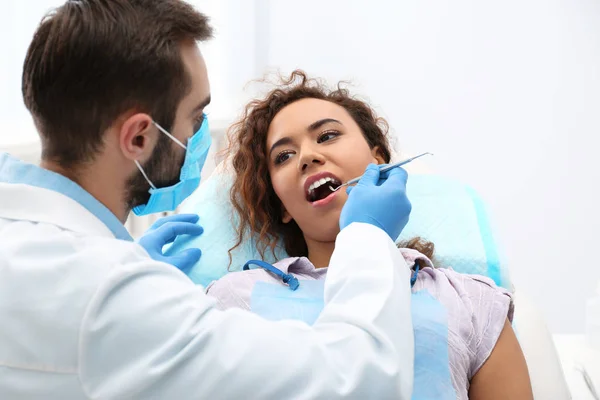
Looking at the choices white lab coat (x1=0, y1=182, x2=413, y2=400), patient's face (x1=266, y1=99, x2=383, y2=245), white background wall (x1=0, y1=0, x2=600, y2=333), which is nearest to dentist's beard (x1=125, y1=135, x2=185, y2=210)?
white lab coat (x1=0, y1=182, x2=413, y2=400)

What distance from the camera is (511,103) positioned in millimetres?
3045

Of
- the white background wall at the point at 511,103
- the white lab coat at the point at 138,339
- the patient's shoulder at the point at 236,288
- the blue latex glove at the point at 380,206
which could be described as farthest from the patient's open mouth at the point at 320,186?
the white background wall at the point at 511,103

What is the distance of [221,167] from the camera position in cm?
235

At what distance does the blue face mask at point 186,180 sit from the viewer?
54.8 inches

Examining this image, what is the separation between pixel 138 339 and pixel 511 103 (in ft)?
7.64

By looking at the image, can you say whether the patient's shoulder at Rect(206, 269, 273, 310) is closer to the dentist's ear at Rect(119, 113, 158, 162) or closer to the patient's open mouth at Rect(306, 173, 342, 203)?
the patient's open mouth at Rect(306, 173, 342, 203)

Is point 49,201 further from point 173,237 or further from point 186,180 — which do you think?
point 173,237

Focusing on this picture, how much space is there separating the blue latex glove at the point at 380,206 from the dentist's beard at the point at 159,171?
330 millimetres

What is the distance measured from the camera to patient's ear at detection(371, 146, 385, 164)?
2.06 meters

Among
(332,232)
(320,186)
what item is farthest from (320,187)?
(332,232)

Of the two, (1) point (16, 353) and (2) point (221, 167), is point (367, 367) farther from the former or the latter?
(2) point (221, 167)

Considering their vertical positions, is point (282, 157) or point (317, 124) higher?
point (317, 124)

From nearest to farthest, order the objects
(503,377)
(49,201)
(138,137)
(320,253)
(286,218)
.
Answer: (49,201)
(138,137)
(503,377)
(320,253)
(286,218)

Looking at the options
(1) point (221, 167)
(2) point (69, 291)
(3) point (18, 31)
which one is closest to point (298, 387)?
(2) point (69, 291)
